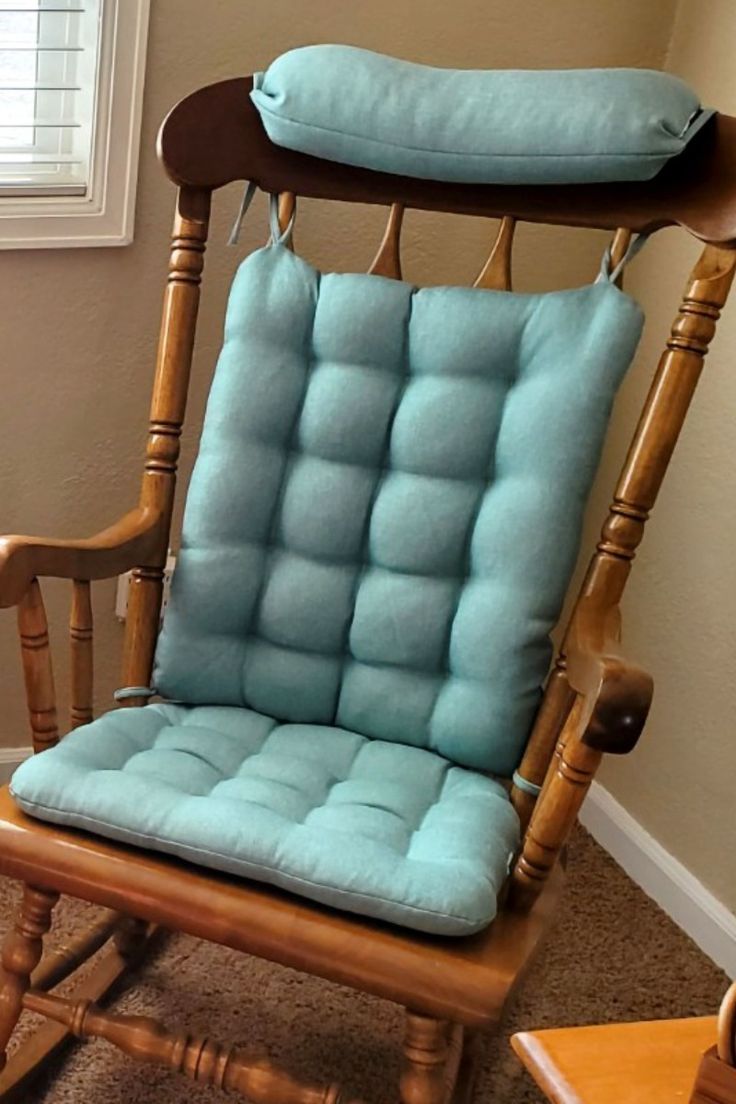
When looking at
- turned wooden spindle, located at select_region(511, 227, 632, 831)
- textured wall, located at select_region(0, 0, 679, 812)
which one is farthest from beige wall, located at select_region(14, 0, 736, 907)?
turned wooden spindle, located at select_region(511, 227, 632, 831)

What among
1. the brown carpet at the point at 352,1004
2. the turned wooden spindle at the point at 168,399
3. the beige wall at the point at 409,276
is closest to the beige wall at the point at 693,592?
the beige wall at the point at 409,276

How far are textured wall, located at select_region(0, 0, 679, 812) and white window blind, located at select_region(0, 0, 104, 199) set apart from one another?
8cm

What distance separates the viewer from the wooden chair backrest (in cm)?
116

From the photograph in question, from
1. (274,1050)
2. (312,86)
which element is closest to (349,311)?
(312,86)

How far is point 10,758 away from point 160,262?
743 mm

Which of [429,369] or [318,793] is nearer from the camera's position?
[318,793]

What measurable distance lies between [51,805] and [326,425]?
0.50 m

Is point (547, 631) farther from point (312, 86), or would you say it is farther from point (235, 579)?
point (312, 86)

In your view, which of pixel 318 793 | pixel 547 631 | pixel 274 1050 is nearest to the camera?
pixel 318 793

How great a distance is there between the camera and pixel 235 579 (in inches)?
50.9

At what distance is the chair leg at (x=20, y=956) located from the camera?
1.07m

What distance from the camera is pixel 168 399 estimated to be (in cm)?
130

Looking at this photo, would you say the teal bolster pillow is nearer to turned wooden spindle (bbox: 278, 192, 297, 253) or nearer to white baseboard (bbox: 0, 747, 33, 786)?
turned wooden spindle (bbox: 278, 192, 297, 253)

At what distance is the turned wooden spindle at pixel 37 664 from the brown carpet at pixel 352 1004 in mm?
420
